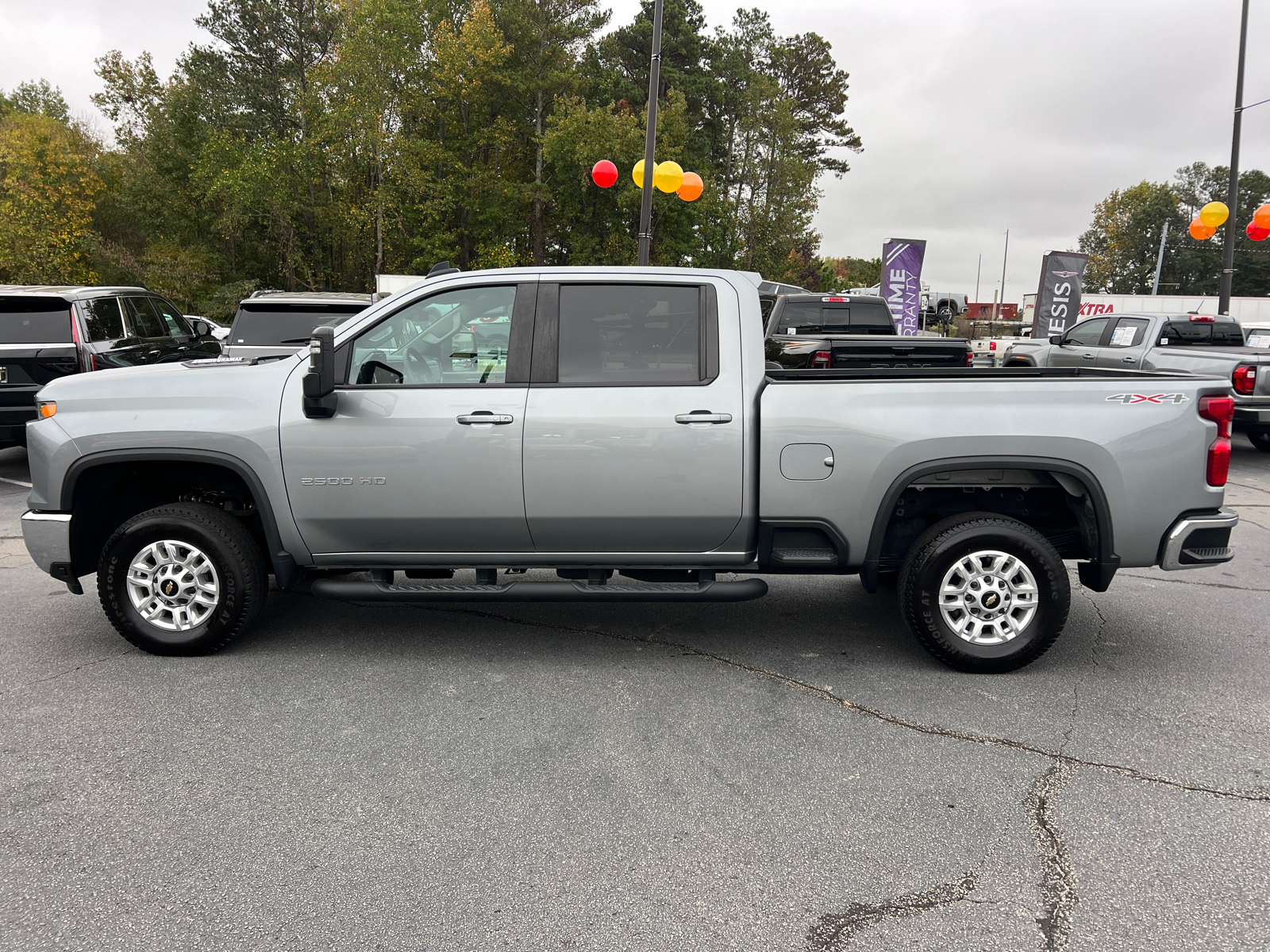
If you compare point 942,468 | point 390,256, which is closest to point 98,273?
point 390,256

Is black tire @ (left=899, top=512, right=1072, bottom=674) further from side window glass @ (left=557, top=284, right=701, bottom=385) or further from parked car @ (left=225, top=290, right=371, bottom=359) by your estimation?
parked car @ (left=225, top=290, right=371, bottom=359)

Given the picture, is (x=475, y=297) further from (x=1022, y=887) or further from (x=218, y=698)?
(x=1022, y=887)

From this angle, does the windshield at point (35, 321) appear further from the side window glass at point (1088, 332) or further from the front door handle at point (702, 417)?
the side window glass at point (1088, 332)

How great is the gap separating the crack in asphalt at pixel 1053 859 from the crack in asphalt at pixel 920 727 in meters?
0.13

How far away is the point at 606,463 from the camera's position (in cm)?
427

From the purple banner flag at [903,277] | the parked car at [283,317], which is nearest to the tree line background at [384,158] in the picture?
the purple banner flag at [903,277]

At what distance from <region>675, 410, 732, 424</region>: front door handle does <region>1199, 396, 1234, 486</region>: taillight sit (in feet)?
7.41

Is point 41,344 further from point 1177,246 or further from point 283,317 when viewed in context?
point 1177,246

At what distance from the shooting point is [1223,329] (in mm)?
12594

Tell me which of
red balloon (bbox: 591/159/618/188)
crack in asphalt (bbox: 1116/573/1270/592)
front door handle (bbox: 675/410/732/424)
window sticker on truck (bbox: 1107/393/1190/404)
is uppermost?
red balloon (bbox: 591/159/618/188)

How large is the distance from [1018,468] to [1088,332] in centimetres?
1102

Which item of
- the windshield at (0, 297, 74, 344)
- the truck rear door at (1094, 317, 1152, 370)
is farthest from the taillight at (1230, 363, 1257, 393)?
the windshield at (0, 297, 74, 344)

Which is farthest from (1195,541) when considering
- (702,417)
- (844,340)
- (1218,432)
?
(844,340)

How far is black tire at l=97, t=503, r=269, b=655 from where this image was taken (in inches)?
176
